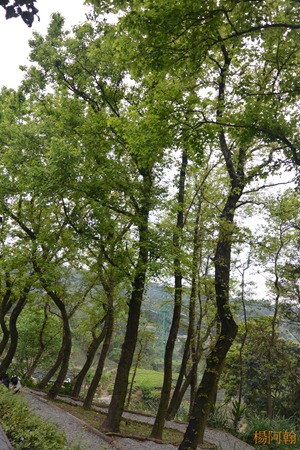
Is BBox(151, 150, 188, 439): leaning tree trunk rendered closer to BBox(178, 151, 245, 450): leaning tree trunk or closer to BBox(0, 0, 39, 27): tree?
BBox(178, 151, 245, 450): leaning tree trunk

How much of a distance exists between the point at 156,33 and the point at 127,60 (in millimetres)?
719

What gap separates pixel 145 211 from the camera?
1116cm

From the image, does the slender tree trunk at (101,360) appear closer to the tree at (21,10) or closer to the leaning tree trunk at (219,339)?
the leaning tree trunk at (219,339)

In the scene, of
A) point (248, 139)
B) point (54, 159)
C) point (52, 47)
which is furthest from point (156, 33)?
point (52, 47)

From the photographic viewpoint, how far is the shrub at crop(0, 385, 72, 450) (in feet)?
14.9

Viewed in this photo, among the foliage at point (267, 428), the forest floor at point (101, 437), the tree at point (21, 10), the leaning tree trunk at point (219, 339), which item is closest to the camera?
the tree at point (21, 10)

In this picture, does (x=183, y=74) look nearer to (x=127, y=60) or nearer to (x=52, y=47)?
(x=127, y=60)

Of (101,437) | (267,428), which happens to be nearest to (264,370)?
(267,428)

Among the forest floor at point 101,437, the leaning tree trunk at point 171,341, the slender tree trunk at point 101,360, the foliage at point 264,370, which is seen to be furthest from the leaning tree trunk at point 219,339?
the foliage at point 264,370

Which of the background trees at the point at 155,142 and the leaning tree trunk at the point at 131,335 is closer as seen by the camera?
the background trees at the point at 155,142

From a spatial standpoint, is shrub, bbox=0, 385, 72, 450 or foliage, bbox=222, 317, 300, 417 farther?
foliage, bbox=222, 317, 300, 417

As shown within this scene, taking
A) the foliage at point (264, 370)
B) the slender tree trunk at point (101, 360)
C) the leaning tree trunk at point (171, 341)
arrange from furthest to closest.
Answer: the foliage at point (264, 370) → the slender tree trunk at point (101, 360) → the leaning tree trunk at point (171, 341)

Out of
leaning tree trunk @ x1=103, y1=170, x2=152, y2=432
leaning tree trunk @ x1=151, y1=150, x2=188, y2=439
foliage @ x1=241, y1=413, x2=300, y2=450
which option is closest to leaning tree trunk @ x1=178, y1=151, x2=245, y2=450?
leaning tree trunk @ x1=151, y1=150, x2=188, y2=439

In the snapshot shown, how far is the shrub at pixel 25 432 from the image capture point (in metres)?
4.53
